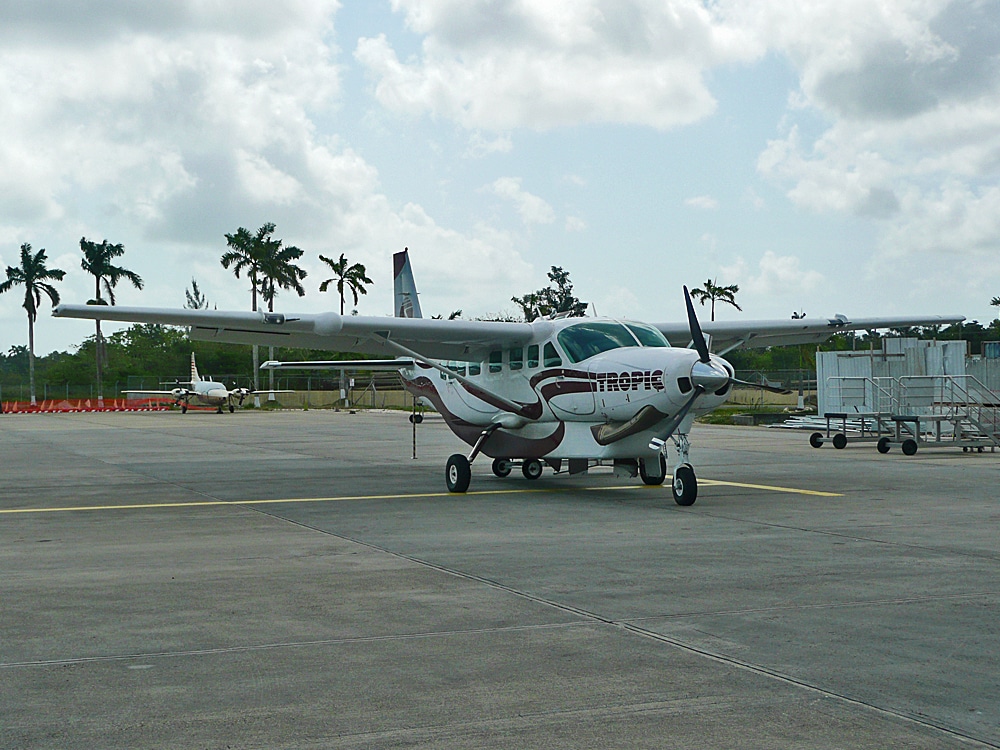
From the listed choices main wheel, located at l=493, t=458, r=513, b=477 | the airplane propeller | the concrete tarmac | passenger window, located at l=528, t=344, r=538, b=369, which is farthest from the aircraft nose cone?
main wheel, located at l=493, t=458, r=513, b=477

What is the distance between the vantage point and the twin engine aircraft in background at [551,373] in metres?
14.0

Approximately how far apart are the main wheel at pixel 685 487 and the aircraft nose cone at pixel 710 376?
1.14 m

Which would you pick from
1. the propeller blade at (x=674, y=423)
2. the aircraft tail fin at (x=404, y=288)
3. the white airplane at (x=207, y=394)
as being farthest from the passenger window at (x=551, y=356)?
the white airplane at (x=207, y=394)

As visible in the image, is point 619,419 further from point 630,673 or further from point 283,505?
point 630,673

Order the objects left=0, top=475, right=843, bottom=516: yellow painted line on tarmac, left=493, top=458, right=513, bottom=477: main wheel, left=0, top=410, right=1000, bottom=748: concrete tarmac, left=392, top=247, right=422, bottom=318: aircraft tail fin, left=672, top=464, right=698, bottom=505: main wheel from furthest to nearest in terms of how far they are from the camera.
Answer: left=392, top=247, right=422, bottom=318: aircraft tail fin, left=493, top=458, right=513, bottom=477: main wheel, left=0, top=475, right=843, bottom=516: yellow painted line on tarmac, left=672, top=464, right=698, bottom=505: main wheel, left=0, top=410, right=1000, bottom=748: concrete tarmac

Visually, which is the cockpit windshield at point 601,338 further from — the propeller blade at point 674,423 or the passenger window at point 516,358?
the propeller blade at point 674,423

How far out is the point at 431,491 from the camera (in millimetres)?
16547

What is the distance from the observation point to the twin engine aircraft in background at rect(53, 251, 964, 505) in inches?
550

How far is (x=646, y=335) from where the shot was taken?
15.3 meters

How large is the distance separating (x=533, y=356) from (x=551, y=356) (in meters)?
0.50

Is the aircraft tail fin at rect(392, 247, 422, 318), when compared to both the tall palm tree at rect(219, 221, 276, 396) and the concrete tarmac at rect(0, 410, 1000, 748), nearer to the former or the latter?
the concrete tarmac at rect(0, 410, 1000, 748)

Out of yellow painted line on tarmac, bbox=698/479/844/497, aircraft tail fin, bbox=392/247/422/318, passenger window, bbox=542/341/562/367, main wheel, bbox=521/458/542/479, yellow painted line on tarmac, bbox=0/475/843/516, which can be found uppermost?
aircraft tail fin, bbox=392/247/422/318

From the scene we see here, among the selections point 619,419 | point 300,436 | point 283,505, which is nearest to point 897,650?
point 619,419

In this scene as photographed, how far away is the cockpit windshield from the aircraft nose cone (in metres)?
1.70
